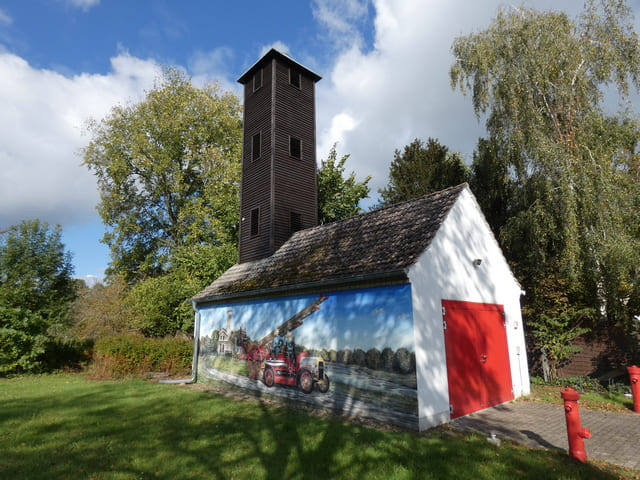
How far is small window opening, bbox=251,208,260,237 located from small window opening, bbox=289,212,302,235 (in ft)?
4.53

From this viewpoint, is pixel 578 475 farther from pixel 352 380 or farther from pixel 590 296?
pixel 590 296

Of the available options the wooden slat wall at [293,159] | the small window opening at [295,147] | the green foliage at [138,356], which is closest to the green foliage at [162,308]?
the green foliage at [138,356]

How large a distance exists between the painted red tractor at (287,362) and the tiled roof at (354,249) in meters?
1.15

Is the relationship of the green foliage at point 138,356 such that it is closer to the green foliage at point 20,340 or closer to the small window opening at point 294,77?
the green foliage at point 20,340

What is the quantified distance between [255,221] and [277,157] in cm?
278

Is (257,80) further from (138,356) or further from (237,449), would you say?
(237,449)

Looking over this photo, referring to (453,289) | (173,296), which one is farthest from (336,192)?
→ (453,289)

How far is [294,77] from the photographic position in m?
16.5

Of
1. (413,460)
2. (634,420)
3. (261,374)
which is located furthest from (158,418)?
(634,420)

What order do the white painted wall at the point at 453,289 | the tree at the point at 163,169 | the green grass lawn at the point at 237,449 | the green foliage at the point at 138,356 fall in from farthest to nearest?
the tree at the point at 163,169
the green foliage at the point at 138,356
the white painted wall at the point at 453,289
the green grass lawn at the point at 237,449

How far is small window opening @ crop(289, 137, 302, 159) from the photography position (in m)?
15.6

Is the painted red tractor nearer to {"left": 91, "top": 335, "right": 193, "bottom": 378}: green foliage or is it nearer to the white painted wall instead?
the white painted wall

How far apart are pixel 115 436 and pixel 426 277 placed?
7217mm

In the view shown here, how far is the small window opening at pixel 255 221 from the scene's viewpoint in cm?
1501
